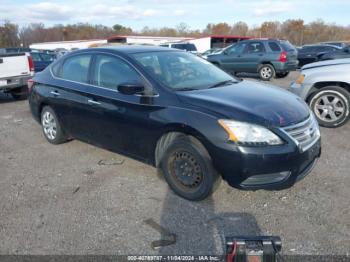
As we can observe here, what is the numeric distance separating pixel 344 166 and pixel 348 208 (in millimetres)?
1235

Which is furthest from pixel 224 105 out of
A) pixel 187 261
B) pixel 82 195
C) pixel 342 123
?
pixel 342 123

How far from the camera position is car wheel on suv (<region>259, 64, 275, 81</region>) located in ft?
42.8

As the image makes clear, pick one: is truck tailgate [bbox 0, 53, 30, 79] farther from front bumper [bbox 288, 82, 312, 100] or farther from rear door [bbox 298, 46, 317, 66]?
Result: rear door [bbox 298, 46, 317, 66]

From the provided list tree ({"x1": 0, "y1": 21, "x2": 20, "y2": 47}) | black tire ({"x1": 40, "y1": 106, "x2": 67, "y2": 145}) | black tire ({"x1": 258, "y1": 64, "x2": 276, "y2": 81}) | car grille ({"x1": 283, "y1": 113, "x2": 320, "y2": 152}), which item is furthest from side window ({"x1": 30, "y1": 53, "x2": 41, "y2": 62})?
tree ({"x1": 0, "y1": 21, "x2": 20, "y2": 47})

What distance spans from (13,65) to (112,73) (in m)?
6.37

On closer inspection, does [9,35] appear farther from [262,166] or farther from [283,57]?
[262,166]

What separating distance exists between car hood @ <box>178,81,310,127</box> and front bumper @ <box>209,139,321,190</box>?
0.94 ft

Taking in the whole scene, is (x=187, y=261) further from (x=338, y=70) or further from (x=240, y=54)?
(x=240, y=54)

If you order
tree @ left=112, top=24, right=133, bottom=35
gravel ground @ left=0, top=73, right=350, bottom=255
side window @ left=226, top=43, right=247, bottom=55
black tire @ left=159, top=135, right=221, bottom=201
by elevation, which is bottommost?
gravel ground @ left=0, top=73, right=350, bottom=255

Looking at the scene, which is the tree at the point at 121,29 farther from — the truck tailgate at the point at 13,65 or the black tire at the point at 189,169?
the black tire at the point at 189,169

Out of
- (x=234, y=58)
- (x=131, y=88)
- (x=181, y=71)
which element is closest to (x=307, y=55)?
(x=234, y=58)

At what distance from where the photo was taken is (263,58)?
13055mm

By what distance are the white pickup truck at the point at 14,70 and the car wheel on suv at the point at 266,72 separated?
342 inches

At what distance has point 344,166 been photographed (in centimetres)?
442
